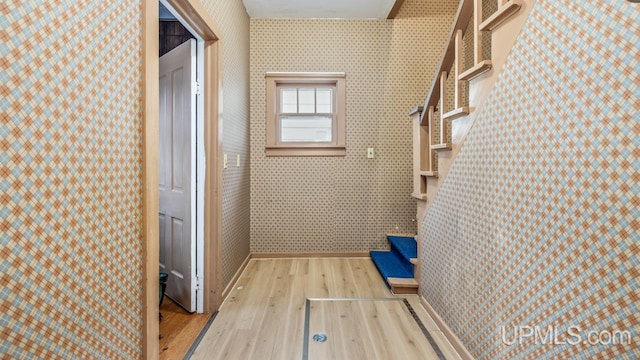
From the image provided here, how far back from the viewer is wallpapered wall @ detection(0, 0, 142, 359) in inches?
30.4

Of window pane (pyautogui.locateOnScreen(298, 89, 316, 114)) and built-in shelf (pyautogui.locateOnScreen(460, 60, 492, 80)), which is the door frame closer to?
built-in shelf (pyautogui.locateOnScreen(460, 60, 492, 80))

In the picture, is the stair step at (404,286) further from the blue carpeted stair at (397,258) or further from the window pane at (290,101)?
the window pane at (290,101)

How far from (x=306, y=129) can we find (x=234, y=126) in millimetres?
1127

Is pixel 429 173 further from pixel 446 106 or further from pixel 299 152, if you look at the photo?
pixel 299 152

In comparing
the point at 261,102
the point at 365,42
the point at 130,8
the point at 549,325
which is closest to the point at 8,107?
the point at 130,8

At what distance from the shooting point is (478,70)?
1.64 m

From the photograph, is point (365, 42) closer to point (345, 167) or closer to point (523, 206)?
point (345, 167)

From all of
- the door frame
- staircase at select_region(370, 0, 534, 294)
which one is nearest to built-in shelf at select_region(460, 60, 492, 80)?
staircase at select_region(370, 0, 534, 294)

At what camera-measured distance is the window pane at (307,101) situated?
3.82 metres

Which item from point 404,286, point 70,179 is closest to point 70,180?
point 70,179

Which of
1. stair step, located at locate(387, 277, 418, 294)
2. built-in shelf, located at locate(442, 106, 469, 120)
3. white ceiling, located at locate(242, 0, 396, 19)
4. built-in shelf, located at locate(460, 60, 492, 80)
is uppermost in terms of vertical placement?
white ceiling, located at locate(242, 0, 396, 19)

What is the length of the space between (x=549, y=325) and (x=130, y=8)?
6.08 feet

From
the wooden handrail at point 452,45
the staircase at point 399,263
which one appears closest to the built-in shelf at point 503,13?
the wooden handrail at point 452,45

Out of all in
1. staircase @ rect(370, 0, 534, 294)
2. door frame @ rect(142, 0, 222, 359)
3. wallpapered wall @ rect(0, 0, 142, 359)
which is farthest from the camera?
staircase @ rect(370, 0, 534, 294)
